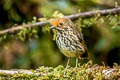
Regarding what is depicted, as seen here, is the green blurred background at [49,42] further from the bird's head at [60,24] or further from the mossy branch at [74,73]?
A: the mossy branch at [74,73]

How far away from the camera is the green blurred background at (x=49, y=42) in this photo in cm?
736

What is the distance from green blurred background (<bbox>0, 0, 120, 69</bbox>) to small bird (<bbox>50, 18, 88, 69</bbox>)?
2069 millimetres

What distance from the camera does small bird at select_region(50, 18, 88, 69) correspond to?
4.98 metres

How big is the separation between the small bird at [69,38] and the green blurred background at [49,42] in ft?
6.79

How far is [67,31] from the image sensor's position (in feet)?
16.8

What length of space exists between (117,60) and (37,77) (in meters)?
3.48

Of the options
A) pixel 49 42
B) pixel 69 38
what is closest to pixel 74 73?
pixel 69 38

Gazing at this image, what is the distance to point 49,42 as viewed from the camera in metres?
7.57

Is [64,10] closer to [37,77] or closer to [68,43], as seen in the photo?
[68,43]

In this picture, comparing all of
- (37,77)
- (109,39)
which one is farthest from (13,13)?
(37,77)

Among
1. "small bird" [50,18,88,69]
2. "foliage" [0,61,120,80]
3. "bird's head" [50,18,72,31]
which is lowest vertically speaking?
"foliage" [0,61,120,80]

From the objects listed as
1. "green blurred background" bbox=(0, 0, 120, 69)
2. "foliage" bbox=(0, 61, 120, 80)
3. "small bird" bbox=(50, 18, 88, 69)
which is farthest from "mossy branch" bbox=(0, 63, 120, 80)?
"green blurred background" bbox=(0, 0, 120, 69)

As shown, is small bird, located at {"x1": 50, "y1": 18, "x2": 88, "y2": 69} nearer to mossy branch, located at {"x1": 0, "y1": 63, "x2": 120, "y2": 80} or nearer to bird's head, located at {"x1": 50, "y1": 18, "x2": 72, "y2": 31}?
bird's head, located at {"x1": 50, "y1": 18, "x2": 72, "y2": 31}

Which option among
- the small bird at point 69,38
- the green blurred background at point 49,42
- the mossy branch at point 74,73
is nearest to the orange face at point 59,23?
the small bird at point 69,38
